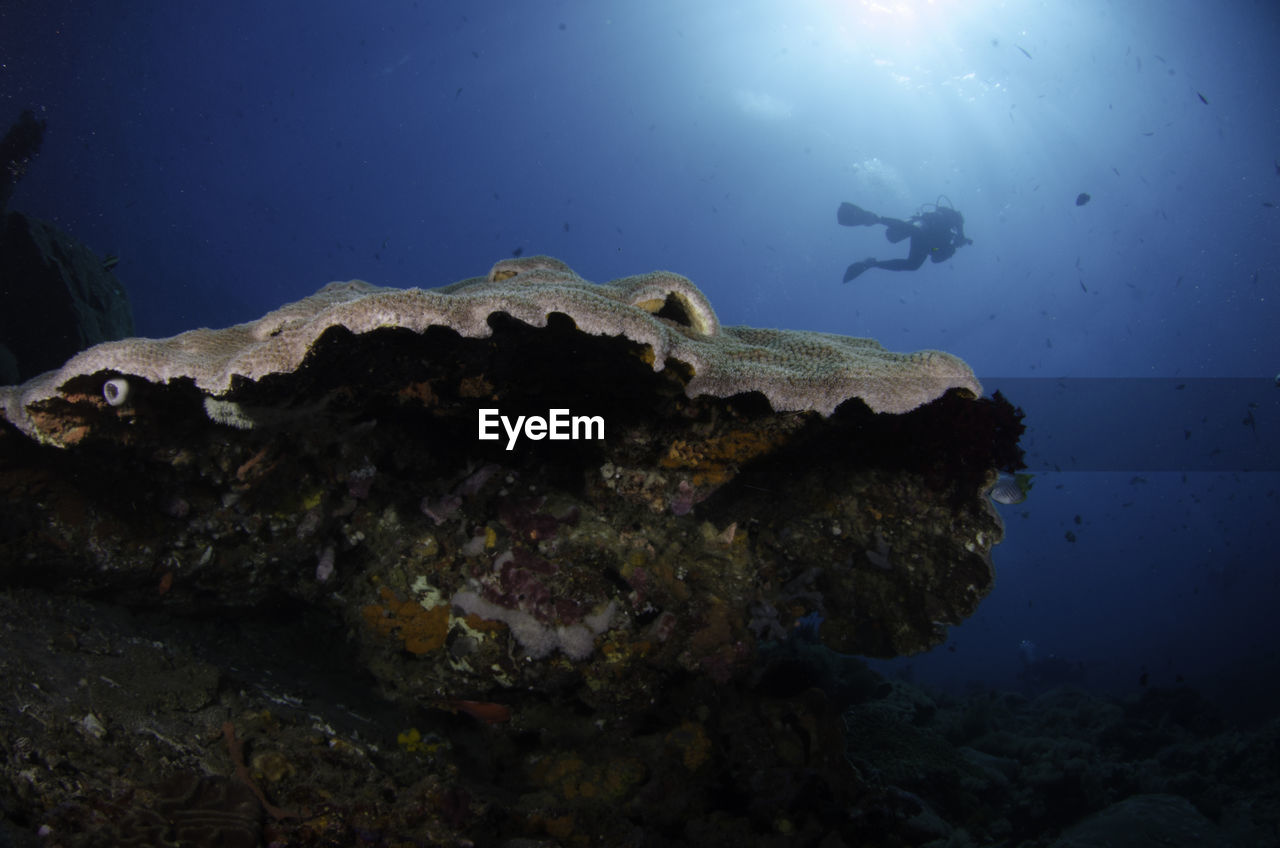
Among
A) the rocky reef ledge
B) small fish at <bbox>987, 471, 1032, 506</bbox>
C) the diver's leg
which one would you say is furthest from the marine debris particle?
the diver's leg

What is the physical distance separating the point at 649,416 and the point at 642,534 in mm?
919

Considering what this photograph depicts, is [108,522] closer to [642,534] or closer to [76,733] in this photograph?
[76,733]

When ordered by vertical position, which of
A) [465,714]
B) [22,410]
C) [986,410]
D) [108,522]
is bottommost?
[465,714]

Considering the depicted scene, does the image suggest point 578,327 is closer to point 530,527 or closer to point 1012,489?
point 530,527

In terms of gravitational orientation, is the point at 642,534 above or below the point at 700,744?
above

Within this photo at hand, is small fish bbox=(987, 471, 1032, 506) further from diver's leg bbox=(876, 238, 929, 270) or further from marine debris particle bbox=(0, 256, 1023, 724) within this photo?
diver's leg bbox=(876, 238, 929, 270)

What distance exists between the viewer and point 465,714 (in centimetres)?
376

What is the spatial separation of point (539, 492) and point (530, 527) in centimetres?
29

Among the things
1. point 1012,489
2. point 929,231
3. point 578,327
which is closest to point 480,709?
point 578,327

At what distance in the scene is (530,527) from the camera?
12.4 feet

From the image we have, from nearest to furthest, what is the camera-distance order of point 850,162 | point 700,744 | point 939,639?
point 700,744, point 939,639, point 850,162

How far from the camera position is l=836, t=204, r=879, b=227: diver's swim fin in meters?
23.5

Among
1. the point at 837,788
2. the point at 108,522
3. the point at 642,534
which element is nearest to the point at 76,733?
the point at 108,522

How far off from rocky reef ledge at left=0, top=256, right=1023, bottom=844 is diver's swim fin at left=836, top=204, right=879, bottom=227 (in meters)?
22.7
